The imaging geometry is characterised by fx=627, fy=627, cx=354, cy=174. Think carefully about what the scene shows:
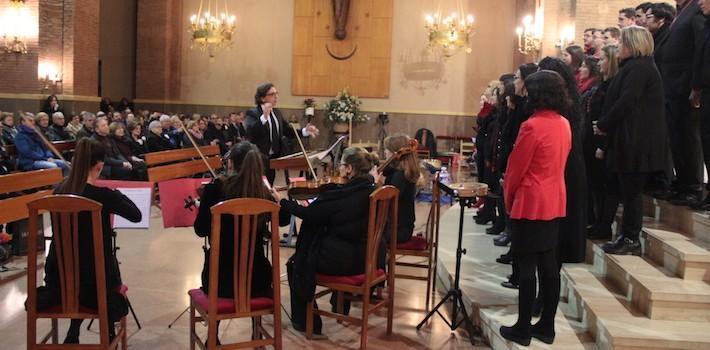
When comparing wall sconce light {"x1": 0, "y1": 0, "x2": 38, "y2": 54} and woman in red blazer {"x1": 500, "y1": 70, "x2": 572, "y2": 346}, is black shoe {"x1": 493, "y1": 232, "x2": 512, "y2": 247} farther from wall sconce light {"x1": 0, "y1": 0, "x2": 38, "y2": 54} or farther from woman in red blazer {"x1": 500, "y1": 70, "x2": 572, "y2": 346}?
wall sconce light {"x1": 0, "y1": 0, "x2": 38, "y2": 54}

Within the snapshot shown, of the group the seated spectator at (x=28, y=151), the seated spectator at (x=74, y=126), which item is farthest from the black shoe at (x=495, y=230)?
the seated spectator at (x=74, y=126)

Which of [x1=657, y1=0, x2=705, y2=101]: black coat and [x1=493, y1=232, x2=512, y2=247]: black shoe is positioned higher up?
[x1=657, y1=0, x2=705, y2=101]: black coat

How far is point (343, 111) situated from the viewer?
14.9 metres

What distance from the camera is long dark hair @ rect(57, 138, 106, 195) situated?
10.2ft

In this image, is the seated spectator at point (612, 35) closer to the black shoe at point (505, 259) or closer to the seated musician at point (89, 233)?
the black shoe at point (505, 259)

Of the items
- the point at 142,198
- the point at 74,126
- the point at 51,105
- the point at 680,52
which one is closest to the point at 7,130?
the point at 74,126

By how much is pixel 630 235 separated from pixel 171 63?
13.6 m

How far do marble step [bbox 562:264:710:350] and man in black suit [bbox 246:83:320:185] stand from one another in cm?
273

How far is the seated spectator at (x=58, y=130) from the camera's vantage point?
9125 mm

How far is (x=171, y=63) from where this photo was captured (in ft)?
51.4

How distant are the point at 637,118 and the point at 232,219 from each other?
2.60 meters

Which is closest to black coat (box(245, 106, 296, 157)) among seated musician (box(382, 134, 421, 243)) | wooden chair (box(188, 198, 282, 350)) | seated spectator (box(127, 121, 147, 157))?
seated musician (box(382, 134, 421, 243))

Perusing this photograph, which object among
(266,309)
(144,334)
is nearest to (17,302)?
(144,334)

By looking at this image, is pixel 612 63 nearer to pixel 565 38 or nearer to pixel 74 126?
pixel 565 38
